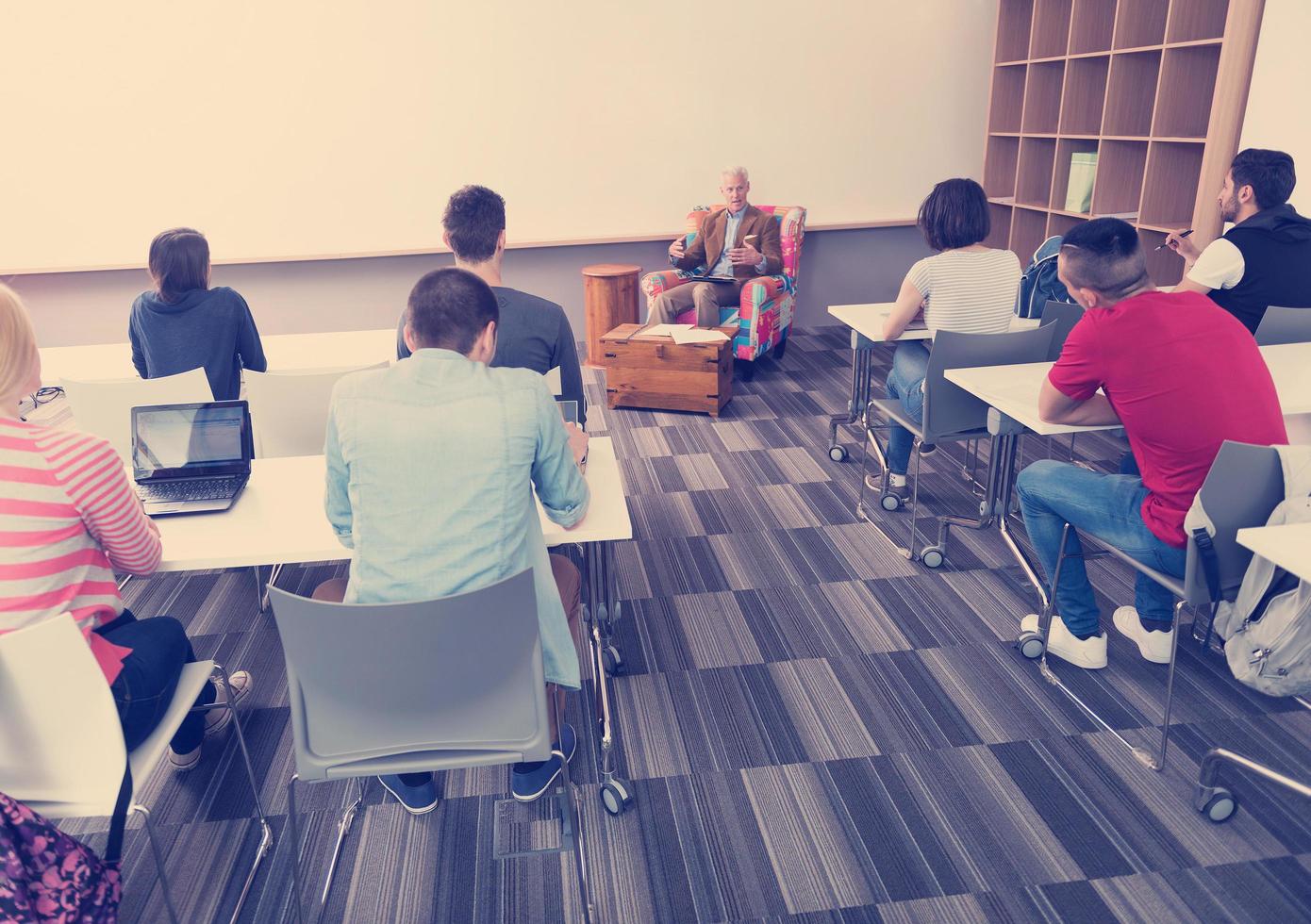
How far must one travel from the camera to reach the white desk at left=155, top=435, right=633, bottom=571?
194 centimetres

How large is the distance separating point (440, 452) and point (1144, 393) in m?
1.70

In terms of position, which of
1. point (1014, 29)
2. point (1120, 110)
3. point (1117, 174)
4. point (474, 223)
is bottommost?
point (1117, 174)

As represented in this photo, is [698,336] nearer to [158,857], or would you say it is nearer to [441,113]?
[441,113]

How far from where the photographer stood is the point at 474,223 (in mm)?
2580

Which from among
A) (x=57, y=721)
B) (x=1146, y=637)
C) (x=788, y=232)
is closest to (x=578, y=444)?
(x=57, y=721)

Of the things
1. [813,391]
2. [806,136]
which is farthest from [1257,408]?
[806,136]

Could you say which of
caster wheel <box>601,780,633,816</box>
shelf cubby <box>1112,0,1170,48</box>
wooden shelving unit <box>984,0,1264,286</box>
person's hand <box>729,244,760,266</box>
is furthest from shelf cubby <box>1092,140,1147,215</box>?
caster wheel <box>601,780,633,816</box>

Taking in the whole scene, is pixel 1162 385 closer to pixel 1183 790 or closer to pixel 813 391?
pixel 1183 790

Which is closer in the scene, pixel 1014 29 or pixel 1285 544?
pixel 1285 544

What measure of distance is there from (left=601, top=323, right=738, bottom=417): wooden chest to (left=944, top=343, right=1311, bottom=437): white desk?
2083 millimetres

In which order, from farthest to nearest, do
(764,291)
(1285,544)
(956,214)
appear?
(764,291)
(956,214)
(1285,544)

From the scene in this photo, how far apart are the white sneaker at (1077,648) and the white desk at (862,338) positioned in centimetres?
127

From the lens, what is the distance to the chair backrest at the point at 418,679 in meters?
1.50

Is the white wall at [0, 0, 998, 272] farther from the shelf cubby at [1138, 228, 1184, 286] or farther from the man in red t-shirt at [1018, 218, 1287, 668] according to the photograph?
the man in red t-shirt at [1018, 218, 1287, 668]
